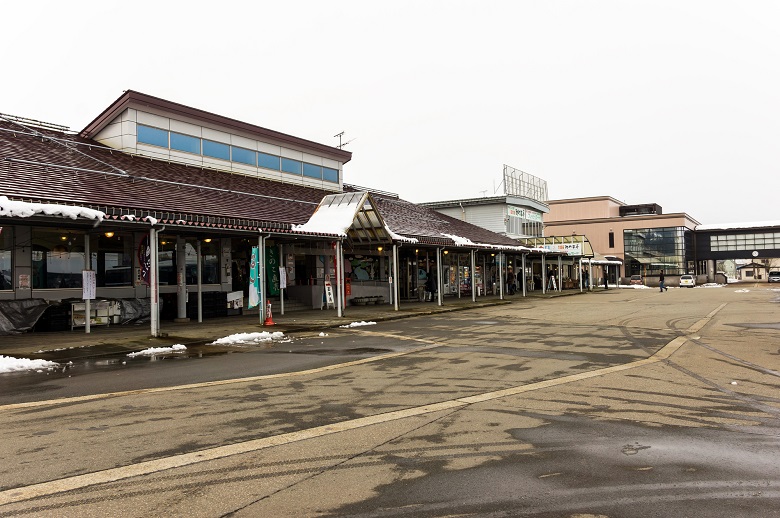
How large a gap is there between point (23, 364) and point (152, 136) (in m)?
15.6

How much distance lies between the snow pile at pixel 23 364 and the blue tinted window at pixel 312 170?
860 inches

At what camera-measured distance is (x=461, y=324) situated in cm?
1867

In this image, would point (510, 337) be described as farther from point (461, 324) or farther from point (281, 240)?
point (281, 240)

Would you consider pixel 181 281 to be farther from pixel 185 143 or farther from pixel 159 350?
pixel 159 350

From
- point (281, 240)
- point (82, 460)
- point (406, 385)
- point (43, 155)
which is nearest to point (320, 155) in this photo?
point (281, 240)

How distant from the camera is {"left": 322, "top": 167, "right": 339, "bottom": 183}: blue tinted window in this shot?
3291 cm

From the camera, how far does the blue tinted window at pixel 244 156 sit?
27.8 meters

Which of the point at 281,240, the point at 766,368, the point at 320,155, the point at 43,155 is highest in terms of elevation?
the point at 320,155

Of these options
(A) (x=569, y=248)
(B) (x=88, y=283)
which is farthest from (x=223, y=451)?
(A) (x=569, y=248)

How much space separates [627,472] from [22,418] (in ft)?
21.4

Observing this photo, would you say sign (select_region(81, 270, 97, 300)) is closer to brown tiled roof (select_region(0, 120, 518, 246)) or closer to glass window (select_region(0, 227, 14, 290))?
brown tiled roof (select_region(0, 120, 518, 246))

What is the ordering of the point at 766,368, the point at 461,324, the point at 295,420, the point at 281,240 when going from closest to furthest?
the point at 295,420, the point at 766,368, the point at 461,324, the point at 281,240

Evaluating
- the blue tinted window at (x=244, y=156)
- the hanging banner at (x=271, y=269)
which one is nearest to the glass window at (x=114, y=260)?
the hanging banner at (x=271, y=269)

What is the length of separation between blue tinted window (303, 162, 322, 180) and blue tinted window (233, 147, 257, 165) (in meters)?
3.53
